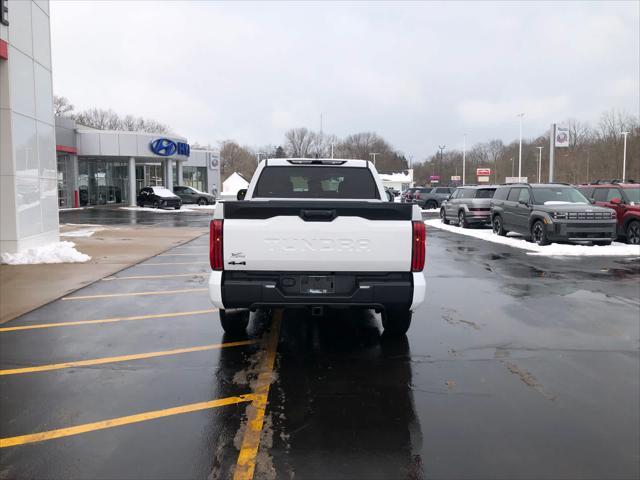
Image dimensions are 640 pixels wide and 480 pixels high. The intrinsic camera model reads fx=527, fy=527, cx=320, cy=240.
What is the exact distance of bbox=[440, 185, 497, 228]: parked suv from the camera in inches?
878

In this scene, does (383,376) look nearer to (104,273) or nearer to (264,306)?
(264,306)

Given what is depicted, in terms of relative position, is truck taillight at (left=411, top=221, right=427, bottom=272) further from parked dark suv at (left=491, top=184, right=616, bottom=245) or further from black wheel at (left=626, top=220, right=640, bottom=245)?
black wheel at (left=626, top=220, right=640, bottom=245)

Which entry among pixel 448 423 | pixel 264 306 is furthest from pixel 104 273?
pixel 448 423

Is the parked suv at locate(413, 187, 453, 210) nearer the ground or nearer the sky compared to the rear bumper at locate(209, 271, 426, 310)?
nearer the sky

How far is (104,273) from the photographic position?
10.7 meters

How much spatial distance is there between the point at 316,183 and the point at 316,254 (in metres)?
2.27

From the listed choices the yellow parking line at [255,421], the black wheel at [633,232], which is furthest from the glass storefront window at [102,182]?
the yellow parking line at [255,421]

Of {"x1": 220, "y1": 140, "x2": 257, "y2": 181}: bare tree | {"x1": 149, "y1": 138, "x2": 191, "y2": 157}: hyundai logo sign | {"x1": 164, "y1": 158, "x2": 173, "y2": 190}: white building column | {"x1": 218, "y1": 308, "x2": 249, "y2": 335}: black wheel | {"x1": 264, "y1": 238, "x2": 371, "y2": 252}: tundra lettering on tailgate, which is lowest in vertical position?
{"x1": 218, "y1": 308, "x2": 249, "y2": 335}: black wheel

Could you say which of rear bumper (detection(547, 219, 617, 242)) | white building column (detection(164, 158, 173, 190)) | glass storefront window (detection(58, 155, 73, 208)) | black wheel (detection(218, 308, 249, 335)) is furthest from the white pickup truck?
white building column (detection(164, 158, 173, 190))

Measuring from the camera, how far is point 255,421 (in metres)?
3.81

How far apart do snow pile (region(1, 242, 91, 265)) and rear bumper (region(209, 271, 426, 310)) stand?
28.4 feet

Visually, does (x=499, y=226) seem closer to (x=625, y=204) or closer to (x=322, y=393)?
(x=625, y=204)

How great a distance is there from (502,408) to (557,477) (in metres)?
0.99

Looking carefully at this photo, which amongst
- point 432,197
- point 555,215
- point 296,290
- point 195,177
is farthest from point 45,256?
point 195,177
